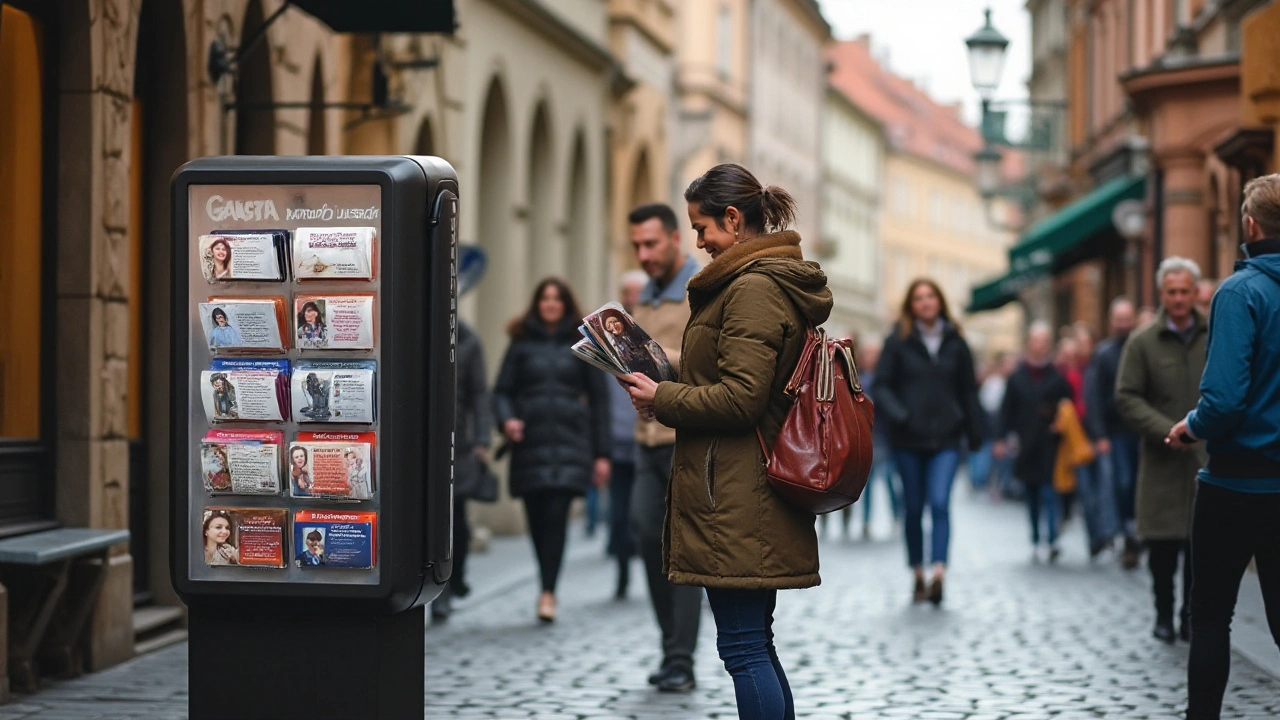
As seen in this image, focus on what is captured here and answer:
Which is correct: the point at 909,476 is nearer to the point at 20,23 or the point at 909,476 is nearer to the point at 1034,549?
the point at 1034,549

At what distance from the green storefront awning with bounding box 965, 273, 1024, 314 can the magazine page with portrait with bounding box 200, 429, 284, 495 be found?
89.5ft

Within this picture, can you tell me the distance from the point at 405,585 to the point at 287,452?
1.76 ft

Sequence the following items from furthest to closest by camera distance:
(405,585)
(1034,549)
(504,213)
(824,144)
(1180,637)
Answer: (824,144) → (504,213) → (1034,549) → (1180,637) → (405,585)

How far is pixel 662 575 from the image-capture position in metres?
9.77

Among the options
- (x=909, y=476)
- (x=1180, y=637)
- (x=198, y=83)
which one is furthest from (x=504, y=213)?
(x=1180, y=637)

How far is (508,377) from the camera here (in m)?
12.8

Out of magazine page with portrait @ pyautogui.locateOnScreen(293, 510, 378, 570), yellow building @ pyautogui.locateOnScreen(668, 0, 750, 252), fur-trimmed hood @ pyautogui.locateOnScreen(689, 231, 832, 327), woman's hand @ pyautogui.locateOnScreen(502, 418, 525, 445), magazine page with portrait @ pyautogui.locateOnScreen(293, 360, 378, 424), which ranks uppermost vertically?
yellow building @ pyautogui.locateOnScreen(668, 0, 750, 252)

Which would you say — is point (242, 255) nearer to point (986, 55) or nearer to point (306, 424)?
point (306, 424)

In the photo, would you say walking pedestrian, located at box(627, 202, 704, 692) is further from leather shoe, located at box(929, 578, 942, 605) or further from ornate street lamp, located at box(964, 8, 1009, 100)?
ornate street lamp, located at box(964, 8, 1009, 100)

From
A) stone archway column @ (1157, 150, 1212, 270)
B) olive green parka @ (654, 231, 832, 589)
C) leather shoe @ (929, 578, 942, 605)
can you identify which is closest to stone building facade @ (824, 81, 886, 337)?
stone archway column @ (1157, 150, 1212, 270)

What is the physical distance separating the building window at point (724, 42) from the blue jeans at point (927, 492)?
96.6 feet

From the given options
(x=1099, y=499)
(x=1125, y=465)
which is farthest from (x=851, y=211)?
(x=1125, y=465)

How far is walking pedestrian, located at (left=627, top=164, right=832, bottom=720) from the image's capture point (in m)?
6.27

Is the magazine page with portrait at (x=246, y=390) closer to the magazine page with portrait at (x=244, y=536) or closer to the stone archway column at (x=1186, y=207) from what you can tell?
the magazine page with portrait at (x=244, y=536)
